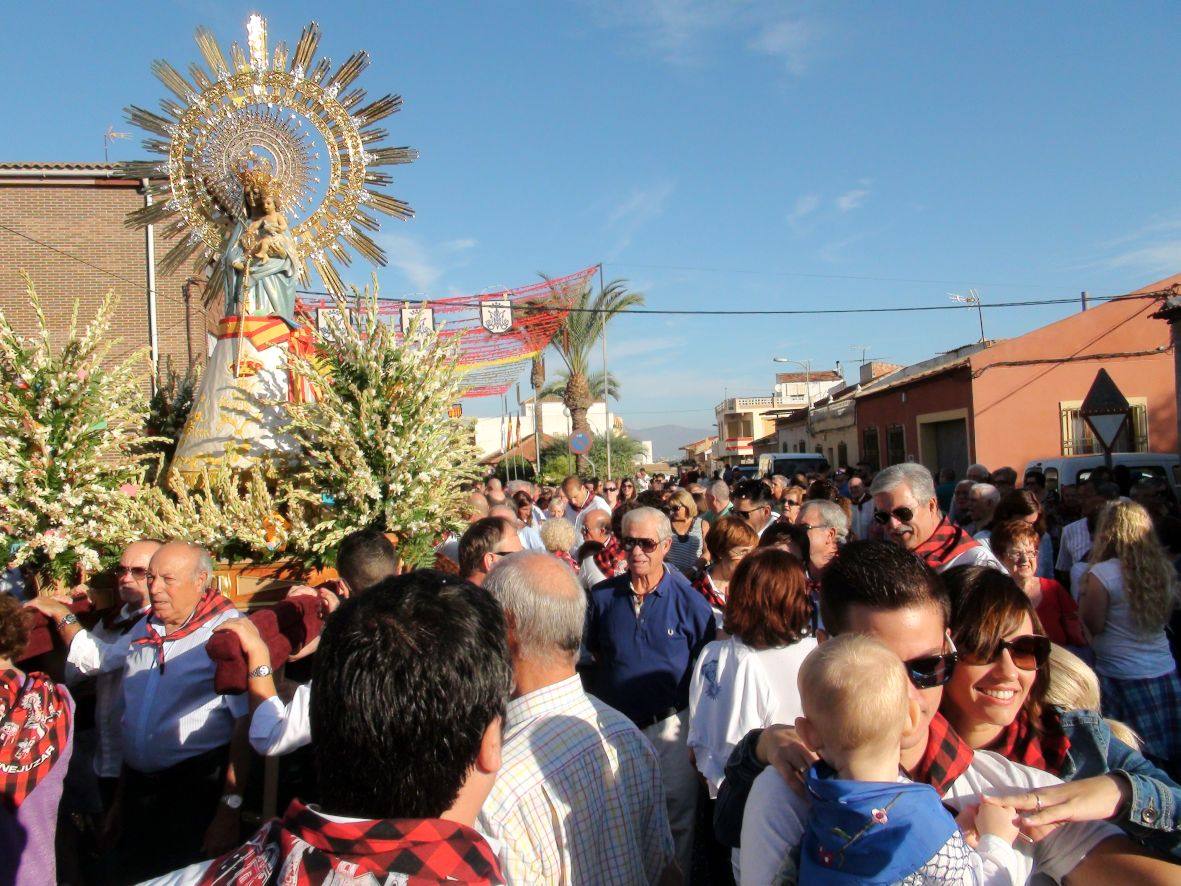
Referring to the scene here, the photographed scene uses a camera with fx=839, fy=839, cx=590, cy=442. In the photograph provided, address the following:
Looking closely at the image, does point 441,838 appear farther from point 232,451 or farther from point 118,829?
point 232,451

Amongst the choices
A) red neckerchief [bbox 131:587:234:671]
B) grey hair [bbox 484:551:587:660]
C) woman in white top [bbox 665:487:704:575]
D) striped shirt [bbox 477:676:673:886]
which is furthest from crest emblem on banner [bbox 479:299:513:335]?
striped shirt [bbox 477:676:673:886]

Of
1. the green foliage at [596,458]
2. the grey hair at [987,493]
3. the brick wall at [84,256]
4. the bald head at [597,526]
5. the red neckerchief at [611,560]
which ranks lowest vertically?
the red neckerchief at [611,560]

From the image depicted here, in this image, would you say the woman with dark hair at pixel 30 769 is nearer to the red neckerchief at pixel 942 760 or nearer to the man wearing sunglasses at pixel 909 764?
the man wearing sunglasses at pixel 909 764

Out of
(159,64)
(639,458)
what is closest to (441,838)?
(159,64)

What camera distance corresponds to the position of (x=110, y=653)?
12.1 ft

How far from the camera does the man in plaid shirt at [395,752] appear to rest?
1.25m

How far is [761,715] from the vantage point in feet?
9.50

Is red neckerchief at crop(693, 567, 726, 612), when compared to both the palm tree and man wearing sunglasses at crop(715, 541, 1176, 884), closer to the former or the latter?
man wearing sunglasses at crop(715, 541, 1176, 884)

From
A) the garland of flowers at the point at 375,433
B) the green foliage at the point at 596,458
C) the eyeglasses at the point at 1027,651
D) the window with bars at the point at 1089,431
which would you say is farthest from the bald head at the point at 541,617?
the green foliage at the point at 596,458

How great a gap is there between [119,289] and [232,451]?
14.8 meters

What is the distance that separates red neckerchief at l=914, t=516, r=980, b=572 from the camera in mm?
3939

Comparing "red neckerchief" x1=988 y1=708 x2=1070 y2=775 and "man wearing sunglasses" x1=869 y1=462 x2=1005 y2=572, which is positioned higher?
"man wearing sunglasses" x1=869 y1=462 x2=1005 y2=572

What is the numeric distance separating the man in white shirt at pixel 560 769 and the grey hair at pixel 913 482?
223 centimetres

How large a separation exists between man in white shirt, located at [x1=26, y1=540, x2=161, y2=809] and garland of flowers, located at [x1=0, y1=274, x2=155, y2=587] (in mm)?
1114
